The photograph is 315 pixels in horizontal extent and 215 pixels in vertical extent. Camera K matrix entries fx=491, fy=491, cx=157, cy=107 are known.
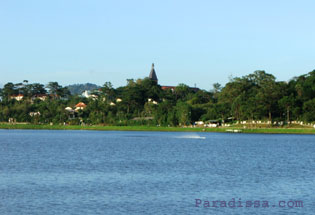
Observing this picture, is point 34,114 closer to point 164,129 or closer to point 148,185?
point 164,129

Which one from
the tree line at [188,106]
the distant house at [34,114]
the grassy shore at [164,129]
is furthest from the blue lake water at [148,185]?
the distant house at [34,114]

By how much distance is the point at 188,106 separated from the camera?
5443 inches

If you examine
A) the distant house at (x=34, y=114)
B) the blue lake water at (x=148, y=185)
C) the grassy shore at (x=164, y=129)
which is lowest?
the blue lake water at (x=148, y=185)

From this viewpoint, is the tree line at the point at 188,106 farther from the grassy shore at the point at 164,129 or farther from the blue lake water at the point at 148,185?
the blue lake water at the point at 148,185

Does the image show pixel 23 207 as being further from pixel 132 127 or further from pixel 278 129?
pixel 132 127

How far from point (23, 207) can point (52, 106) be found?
14767 cm

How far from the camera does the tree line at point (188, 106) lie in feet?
410

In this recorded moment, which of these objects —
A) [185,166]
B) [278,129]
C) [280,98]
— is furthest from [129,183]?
[280,98]

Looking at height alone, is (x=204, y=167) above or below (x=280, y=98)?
below

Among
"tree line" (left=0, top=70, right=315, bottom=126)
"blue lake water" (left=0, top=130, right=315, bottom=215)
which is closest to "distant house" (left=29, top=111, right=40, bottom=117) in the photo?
"tree line" (left=0, top=70, right=315, bottom=126)

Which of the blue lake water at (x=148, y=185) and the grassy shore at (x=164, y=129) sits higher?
the grassy shore at (x=164, y=129)

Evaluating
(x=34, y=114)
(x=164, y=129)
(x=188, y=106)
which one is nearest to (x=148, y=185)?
(x=164, y=129)

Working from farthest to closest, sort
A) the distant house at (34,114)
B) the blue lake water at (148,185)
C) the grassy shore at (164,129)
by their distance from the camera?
the distant house at (34,114) → the grassy shore at (164,129) → the blue lake water at (148,185)

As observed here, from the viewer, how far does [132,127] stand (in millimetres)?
139875
